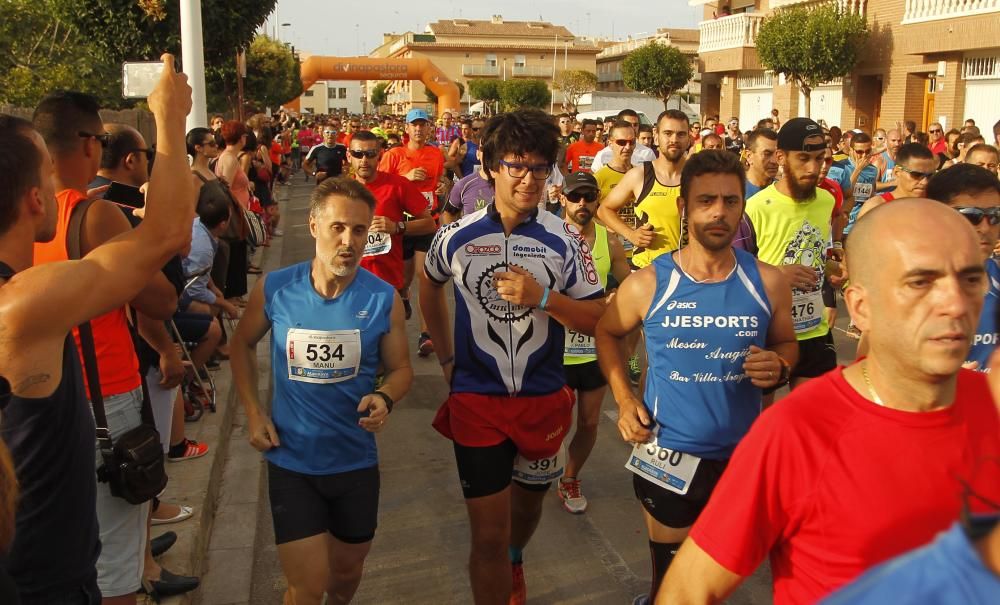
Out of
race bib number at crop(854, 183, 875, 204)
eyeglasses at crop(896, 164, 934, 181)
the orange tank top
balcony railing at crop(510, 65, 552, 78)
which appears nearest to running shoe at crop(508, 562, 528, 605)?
the orange tank top

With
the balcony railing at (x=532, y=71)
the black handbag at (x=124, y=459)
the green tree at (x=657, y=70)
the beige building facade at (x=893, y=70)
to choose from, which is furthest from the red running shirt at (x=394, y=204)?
the balcony railing at (x=532, y=71)

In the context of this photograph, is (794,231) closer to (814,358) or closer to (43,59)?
(814,358)

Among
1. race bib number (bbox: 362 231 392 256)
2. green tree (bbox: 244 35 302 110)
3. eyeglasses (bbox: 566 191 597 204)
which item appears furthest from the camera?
green tree (bbox: 244 35 302 110)

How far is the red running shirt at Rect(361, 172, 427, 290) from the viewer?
7.53 meters

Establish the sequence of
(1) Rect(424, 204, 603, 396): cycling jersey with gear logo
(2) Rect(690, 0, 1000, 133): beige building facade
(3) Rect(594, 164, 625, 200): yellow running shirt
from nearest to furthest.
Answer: (1) Rect(424, 204, 603, 396): cycling jersey with gear logo
(3) Rect(594, 164, 625, 200): yellow running shirt
(2) Rect(690, 0, 1000, 133): beige building facade

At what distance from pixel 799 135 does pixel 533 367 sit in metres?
2.46

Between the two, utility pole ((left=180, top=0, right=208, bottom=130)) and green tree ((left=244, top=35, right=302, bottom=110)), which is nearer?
utility pole ((left=180, top=0, right=208, bottom=130))

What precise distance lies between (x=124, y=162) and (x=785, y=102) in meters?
30.3

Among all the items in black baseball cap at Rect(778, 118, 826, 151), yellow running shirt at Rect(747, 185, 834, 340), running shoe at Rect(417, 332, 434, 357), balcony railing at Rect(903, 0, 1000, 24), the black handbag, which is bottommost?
running shoe at Rect(417, 332, 434, 357)

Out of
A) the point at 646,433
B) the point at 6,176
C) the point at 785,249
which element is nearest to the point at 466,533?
the point at 646,433

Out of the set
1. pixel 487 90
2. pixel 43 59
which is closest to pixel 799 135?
pixel 43 59

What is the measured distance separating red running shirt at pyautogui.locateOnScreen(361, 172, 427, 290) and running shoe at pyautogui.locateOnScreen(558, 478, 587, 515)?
9.65 feet

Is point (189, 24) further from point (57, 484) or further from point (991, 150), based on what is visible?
point (991, 150)

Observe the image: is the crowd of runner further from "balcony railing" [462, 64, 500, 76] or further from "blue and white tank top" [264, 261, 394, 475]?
"balcony railing" [462, 64, 500, 76]
